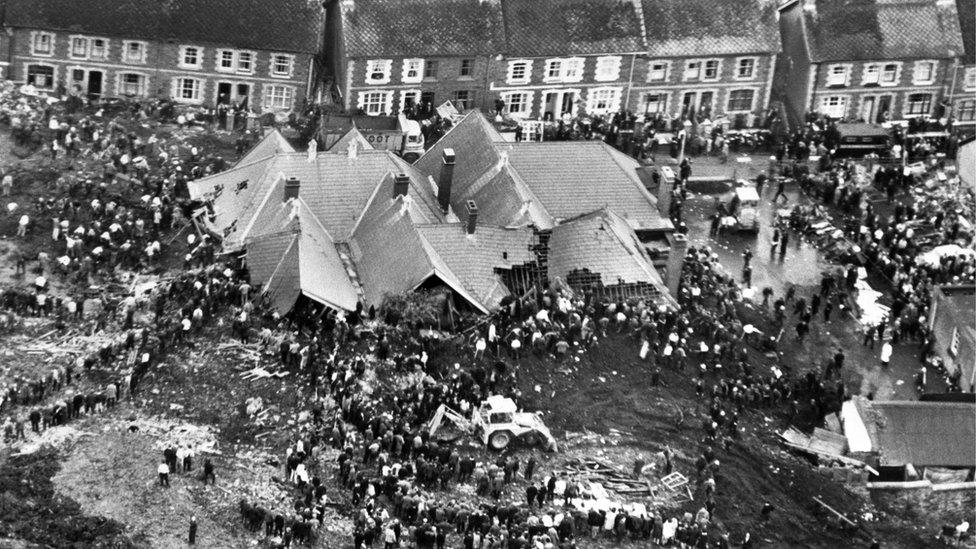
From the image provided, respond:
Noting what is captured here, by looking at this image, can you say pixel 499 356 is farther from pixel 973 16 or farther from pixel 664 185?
pixel 973 16

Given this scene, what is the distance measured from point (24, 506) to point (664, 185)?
41.8m

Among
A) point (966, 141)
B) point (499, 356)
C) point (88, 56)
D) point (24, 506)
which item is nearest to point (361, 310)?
point (499, 356)

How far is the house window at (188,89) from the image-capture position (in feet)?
440

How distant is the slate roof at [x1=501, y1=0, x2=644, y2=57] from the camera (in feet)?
445

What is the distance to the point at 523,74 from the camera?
447ft

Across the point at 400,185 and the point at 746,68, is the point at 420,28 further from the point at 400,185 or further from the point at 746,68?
the point at 400,185

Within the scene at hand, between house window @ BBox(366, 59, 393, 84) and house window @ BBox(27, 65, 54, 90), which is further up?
house window @ BBox(366, 59, 393, 84)

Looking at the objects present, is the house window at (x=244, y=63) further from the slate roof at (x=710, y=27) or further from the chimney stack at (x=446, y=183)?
the slate roof at (x=710, y=27)

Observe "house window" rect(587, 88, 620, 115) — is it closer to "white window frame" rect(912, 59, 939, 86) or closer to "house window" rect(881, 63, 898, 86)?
"house window" rect(881, 63, 898, 86)

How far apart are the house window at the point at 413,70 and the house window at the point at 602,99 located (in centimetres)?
1011

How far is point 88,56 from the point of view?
436 feet

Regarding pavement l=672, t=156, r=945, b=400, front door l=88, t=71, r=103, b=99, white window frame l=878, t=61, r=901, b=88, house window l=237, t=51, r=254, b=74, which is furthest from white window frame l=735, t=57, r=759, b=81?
front door l=88, t=71, r=103, b=99

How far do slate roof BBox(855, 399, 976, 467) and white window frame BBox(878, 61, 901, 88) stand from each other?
37227 mm

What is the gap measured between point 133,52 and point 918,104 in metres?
46.3
